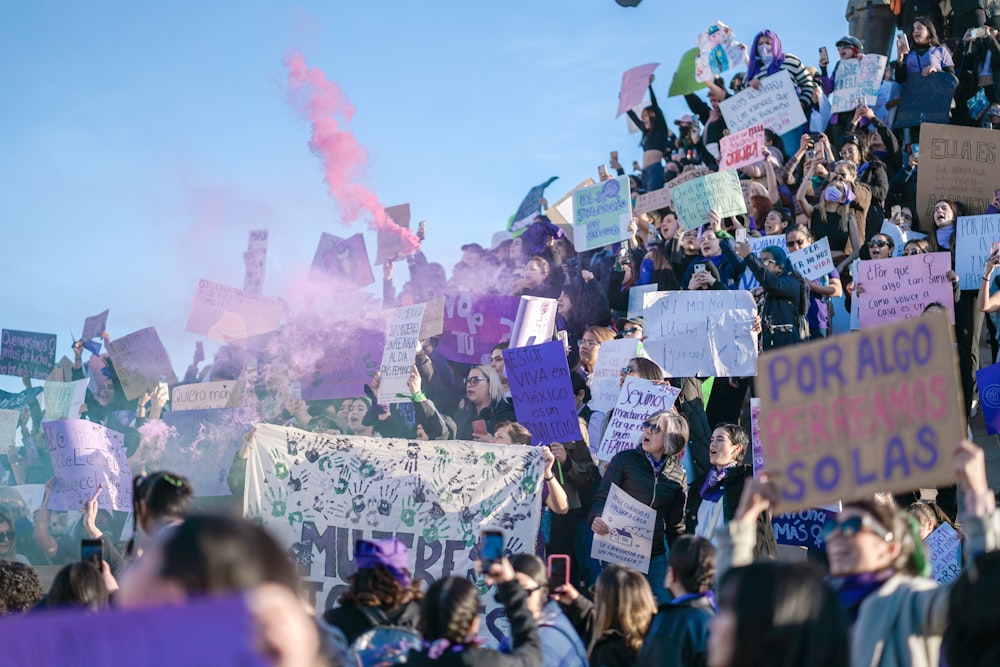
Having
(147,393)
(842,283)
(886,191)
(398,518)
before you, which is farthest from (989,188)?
(147,393)

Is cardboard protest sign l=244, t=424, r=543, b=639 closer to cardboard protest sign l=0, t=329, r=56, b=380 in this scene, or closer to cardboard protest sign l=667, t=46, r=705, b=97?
cardboard protest sign l=0, t=329, r=56, b=380

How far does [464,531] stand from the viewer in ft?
25.0

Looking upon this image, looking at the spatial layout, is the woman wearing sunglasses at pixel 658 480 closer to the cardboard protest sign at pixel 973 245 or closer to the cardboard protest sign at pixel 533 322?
the cardboard protest sign at pixel 533 322

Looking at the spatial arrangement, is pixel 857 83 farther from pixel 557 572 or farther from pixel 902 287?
pixel 557 572

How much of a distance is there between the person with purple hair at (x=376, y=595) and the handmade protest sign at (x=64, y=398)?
910 centimetres

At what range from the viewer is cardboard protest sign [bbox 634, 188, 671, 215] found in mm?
13867

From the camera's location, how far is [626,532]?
23.7ft

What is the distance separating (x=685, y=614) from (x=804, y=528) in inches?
135

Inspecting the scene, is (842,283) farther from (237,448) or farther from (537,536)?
(237,448)

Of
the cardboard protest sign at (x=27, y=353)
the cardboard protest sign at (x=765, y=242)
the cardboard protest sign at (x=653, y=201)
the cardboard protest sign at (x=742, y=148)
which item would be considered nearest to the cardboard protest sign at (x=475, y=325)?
the cardboard protest sign at (x=765, y=242)

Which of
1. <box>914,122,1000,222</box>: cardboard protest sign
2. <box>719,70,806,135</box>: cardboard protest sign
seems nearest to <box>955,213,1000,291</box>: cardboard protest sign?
<box>914,122,1000,222</box>: cardboard protest sign

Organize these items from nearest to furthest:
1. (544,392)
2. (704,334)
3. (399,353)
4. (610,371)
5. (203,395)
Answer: (544,392) < (704,334) < (610,371) < (399,353) < (203,395)

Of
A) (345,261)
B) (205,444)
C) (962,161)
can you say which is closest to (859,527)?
(205,444)

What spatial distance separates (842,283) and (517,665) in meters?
7.81
